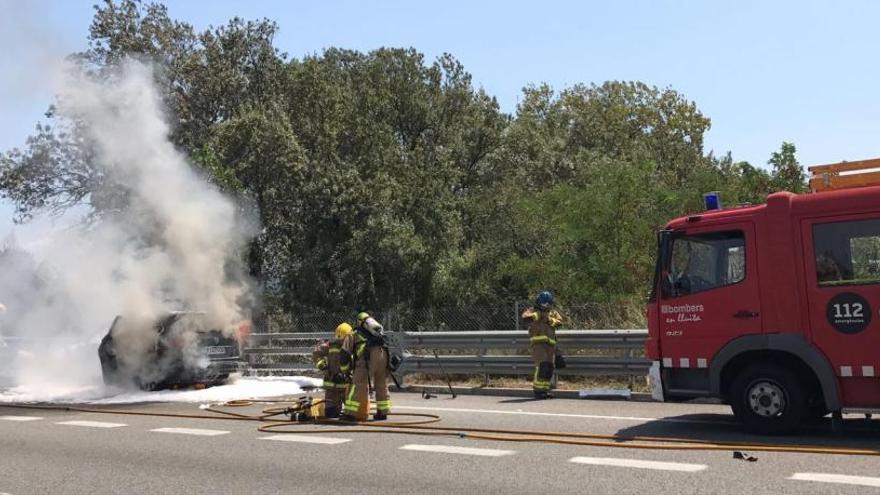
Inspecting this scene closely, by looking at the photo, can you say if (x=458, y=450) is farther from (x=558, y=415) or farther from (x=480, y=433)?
(x=558, y=415)

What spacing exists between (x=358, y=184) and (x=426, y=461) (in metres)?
23.5

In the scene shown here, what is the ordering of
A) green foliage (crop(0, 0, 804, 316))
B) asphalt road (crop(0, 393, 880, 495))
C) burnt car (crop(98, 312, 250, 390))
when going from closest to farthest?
asphalt road (crop(0, 393, 880, 495)) < burnt car (crop(98, 312, 250, 390)) < green foliage (crop(0, 0, 804, 316))

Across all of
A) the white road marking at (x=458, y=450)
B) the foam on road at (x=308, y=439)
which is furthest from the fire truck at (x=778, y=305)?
the foam on road at (x=308, y=439)

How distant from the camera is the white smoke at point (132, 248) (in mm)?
17406

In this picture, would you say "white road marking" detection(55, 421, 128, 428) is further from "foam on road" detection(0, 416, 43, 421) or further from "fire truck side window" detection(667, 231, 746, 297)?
"fire truck side window" detection(667, 231, 746, 297)

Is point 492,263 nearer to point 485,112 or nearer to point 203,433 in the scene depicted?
point 485,112

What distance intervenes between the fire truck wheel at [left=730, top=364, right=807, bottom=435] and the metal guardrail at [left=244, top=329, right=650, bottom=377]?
394 cm

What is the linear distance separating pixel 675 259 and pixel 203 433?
621 cm

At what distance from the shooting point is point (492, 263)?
30562 mm

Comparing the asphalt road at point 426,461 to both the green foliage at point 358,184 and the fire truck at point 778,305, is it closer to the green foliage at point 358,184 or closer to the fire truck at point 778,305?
the fire truck at point 778,305

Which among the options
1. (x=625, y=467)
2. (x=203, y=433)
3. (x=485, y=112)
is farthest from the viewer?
(x=485, y=112)

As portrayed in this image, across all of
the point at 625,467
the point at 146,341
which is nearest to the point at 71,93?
the point at 146,341

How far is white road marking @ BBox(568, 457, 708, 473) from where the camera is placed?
7.46 m

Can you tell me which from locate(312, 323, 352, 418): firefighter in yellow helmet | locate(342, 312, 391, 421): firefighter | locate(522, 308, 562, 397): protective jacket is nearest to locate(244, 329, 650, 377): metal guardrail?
locate(522, 308, 562, 397): protective jacket
